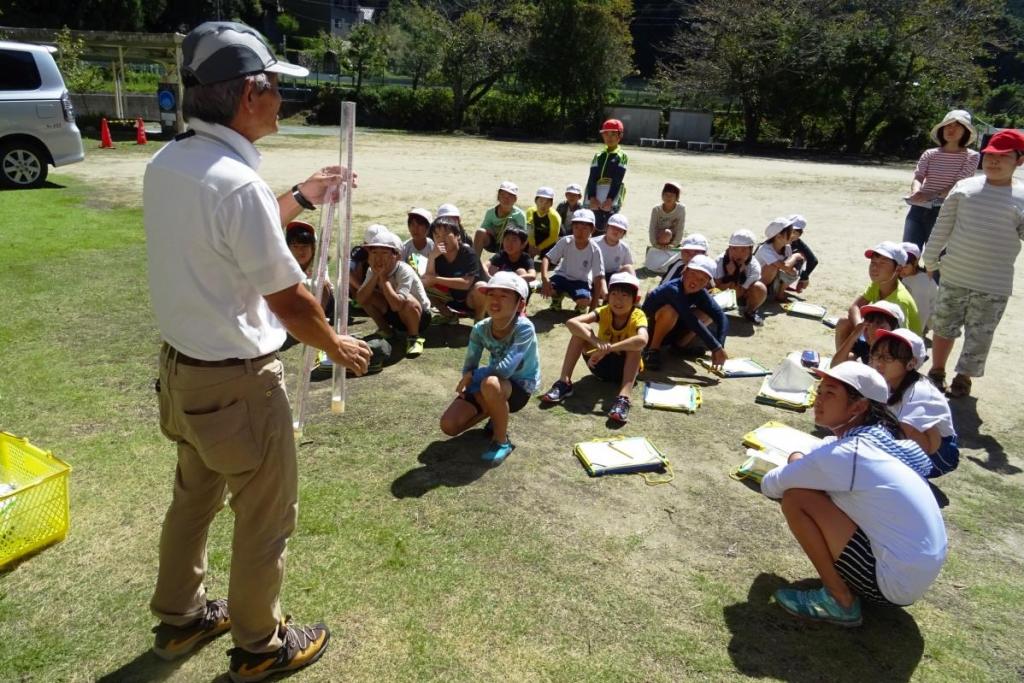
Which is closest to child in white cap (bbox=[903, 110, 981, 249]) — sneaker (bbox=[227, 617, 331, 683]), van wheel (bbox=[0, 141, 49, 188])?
sneaker (bbox=[227, 617, 331, 683])

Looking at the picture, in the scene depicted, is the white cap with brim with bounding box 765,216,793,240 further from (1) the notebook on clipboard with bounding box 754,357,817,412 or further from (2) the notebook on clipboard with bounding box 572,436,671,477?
(2) the notebook on clipboard with bounding box 572,436,671,477

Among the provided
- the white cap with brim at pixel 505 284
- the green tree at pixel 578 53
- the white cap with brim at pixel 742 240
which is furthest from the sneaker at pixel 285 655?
the green tree at pixel 578 53

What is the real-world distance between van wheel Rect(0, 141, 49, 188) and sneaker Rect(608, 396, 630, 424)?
38.1 feet

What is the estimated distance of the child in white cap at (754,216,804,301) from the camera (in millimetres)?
7582

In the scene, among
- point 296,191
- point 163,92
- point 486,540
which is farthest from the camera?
point 163,92

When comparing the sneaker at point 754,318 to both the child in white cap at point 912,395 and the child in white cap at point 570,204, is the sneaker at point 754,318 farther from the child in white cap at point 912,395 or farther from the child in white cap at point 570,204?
the child in white cap at point 912,395

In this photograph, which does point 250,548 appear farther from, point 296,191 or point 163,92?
point 163,92

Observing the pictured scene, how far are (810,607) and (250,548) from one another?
88.7 inches

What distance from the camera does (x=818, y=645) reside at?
278 centimetres

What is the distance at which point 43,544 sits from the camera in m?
3.04

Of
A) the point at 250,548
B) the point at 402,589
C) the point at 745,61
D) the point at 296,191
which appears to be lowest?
the point at 402,589

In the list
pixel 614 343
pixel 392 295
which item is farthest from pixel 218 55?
pixel 392 295

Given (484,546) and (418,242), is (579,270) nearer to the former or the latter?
(418,242)

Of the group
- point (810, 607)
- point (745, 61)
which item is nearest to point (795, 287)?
point (810, 607)
